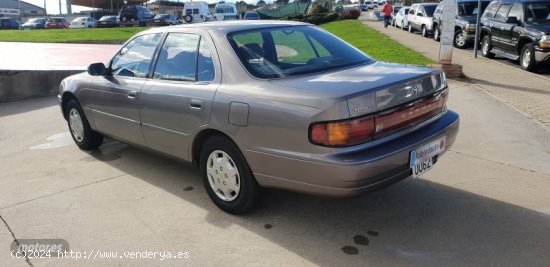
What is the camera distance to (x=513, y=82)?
32.3ft

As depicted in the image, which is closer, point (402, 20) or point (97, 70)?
point (97, 70)

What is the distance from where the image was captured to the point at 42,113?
8.45 metres

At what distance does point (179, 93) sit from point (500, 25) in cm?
1122

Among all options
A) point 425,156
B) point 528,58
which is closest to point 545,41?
point 528,58

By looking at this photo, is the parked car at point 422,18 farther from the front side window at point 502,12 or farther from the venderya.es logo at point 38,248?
the venderya.es logo at point 38,248

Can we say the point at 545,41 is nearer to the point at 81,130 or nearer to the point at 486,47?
the point at 486,47

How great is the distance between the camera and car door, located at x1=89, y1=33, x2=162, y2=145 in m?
4.62

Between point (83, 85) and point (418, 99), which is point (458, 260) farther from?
point (83, 85)

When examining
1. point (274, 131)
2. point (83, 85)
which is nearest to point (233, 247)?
point (274, 131)

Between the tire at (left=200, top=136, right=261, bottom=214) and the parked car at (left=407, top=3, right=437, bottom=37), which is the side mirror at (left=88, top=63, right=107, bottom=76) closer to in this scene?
the tire at (left=200, top=136, right=261, bottom=214)

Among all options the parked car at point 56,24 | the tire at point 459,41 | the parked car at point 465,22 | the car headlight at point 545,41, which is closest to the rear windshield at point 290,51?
the car headlight at point 545,41

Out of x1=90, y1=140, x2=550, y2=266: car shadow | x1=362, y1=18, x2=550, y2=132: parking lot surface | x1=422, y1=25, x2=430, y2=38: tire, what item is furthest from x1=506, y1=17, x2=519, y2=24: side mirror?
x1=422, y1=25, x2=430, y2=38: tire

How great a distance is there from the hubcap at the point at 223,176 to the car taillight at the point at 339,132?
87cm

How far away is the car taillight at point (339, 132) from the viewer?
3.08 m
